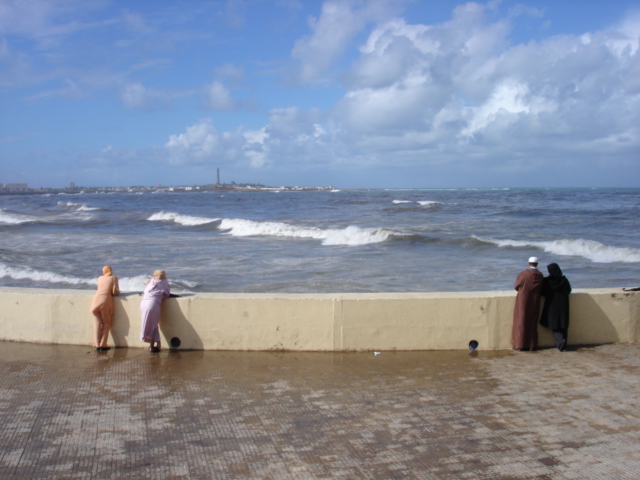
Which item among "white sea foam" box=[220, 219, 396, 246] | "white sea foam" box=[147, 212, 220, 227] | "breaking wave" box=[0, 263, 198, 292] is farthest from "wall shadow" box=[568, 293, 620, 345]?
"white sea foam" box=[147, 212, 220, 227]

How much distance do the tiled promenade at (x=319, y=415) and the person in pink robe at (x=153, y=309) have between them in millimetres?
197

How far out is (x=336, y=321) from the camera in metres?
6.83

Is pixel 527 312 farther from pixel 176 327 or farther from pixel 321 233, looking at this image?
pixel 321 233

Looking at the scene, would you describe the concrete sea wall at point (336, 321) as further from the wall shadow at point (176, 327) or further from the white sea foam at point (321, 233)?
the white sea foam at point (321, 233)

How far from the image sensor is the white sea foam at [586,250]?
69.9ft

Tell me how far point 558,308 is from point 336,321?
265 centimetres

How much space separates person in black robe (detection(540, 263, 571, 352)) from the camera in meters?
6.84

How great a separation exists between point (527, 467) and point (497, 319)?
10.4ft

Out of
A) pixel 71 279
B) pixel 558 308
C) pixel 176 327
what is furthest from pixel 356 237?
pixel 176 327

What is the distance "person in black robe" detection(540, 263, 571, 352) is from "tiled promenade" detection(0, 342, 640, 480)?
0.99ft

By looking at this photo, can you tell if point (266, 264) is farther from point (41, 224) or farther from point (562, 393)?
point (41, 224)

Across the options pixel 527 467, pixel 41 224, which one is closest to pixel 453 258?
pixel 527 467

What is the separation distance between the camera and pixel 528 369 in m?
6.19

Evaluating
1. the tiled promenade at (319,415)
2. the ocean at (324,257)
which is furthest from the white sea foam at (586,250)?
the tiled promenade at (319,415)
